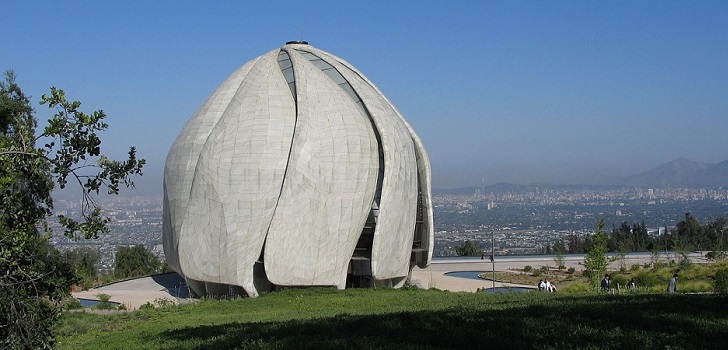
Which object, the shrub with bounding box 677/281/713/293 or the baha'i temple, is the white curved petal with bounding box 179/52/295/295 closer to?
the baha'i temple

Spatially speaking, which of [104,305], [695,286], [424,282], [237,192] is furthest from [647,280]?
[104,305]

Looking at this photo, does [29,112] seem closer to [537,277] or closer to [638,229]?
[537,277]

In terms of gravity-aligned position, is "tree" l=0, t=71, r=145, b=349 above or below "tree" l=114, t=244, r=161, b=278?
above

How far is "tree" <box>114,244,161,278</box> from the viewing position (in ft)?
147

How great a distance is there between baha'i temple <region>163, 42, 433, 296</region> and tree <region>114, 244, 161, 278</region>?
19269 mm

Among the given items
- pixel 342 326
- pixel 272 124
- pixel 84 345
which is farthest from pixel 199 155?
pixel 342 326

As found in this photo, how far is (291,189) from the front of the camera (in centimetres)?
2362

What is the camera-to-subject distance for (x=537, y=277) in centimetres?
3762

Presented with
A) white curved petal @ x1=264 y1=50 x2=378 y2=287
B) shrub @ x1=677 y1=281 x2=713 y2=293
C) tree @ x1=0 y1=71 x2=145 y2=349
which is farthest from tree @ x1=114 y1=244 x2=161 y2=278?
tree @ x1=0 y1=71 x2=145 y2=349

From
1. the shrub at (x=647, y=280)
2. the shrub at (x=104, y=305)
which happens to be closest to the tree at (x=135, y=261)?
the shrub at (x=104, y=305)

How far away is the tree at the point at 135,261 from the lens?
1768 inches

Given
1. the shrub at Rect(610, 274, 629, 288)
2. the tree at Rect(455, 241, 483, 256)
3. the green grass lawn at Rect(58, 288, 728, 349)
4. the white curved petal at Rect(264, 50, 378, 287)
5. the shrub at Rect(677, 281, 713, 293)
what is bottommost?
the tree at Rect(455, 241, 483, 256)

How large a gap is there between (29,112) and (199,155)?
286 inches

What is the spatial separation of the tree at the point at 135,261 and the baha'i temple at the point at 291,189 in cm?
1927
